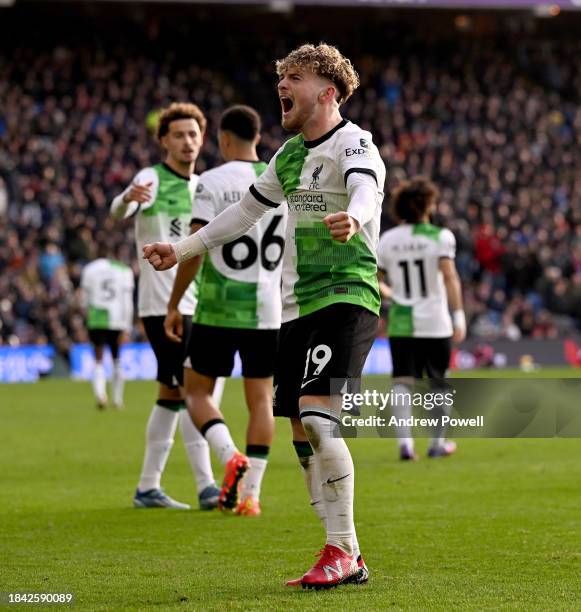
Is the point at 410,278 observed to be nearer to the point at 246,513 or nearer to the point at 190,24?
the point at 246,513

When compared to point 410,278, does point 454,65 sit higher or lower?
higher

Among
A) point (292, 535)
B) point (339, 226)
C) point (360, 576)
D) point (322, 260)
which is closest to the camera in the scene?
point (339, 226)

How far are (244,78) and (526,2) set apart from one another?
812 cm

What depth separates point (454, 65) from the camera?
130 ft

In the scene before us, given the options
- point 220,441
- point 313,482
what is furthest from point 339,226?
A: point 220,441

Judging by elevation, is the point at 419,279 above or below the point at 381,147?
below

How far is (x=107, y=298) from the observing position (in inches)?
771

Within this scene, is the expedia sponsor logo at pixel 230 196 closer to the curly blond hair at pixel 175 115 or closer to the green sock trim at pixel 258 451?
the curly blond hair at pixel 175 115

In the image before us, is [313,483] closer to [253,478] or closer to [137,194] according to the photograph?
[253,478]

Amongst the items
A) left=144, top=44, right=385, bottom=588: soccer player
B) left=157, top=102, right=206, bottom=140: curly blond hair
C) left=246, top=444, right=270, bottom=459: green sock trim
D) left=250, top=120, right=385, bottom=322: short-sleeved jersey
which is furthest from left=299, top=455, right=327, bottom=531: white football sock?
left=157, top=102, right=206, bottom=140: curly blond hair

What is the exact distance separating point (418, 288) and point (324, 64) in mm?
6322

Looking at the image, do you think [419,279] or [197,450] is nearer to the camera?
[197,450]

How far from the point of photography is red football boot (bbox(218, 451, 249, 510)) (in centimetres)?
791

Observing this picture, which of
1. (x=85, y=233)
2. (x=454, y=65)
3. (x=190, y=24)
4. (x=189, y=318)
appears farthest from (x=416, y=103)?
Result: (x=189, y=318)
